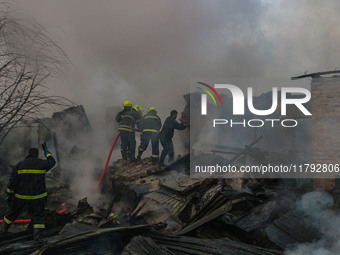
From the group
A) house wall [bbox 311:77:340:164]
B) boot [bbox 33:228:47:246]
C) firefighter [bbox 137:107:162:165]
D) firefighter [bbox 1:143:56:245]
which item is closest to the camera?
boot [bbox 33:228:47:246]

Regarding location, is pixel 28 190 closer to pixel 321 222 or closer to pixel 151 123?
pixel 151 123

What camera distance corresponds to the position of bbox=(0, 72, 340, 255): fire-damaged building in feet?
12.4

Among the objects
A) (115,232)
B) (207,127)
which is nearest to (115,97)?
(207,127)

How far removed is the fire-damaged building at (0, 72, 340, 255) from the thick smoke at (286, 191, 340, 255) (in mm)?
16

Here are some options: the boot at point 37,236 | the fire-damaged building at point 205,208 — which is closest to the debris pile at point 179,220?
the fire-damaged building at point 205,208

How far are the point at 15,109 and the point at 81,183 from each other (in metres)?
5.38

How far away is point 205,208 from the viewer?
480cm

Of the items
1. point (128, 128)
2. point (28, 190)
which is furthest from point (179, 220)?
point (128, 128)

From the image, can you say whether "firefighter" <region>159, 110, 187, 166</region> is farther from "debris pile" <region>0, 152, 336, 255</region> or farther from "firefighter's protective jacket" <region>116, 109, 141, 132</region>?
"firefighter's protective jacket" <region>116, 109, 141, 132</region>

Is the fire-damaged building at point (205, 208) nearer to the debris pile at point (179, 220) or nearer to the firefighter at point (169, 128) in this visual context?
the debris pile at point (179, 220)

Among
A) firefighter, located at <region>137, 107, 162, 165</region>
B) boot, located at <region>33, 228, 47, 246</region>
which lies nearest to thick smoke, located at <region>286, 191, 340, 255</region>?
boot, located at <region>33, 228, 47, 246</region>

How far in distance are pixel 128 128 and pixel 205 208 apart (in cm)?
422

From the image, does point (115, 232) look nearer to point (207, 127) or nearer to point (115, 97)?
point (207, 127)

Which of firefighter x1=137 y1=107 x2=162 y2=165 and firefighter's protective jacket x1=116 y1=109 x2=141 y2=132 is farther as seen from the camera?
firefighter's protective jacket x1=116 y1=109 x2=141 y2=132
